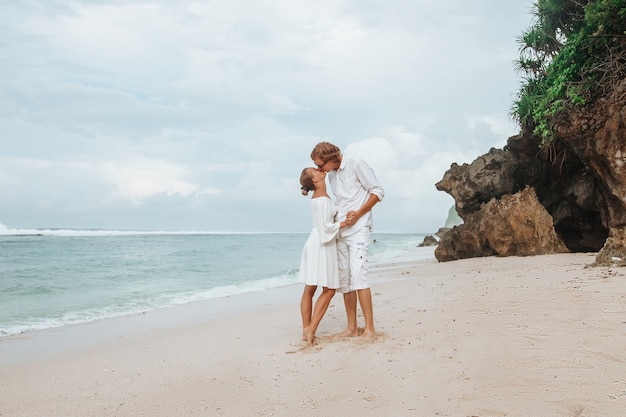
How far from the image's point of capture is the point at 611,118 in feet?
29.4

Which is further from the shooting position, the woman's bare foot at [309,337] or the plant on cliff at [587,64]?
the plant on cliff at [587,64]

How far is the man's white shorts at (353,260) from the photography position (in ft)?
16.7

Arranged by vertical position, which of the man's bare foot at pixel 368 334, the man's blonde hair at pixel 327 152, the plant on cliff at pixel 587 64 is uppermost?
the plant on cliff at pixel 587 64

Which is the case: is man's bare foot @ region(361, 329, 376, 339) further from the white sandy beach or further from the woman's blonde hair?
the woman's blonde hair

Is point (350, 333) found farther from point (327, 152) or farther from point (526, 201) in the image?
point (526, 201)

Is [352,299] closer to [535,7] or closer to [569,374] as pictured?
[569,374]

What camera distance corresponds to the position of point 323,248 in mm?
5109

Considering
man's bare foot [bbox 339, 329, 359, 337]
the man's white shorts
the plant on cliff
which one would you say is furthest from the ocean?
the plant on cliff

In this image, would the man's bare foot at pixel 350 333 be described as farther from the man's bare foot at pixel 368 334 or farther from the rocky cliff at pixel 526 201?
the rocky cliff at pixel 526 201

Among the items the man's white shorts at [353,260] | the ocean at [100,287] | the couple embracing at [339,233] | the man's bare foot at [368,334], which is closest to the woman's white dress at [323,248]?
the couple embracing at [339,233]

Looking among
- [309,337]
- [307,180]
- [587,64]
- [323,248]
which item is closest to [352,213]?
[323,248]

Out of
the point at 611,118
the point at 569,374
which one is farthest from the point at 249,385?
the point at 611,118

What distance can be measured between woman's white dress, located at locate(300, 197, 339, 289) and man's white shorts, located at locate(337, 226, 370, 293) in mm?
126

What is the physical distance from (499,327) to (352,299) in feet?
4.89
